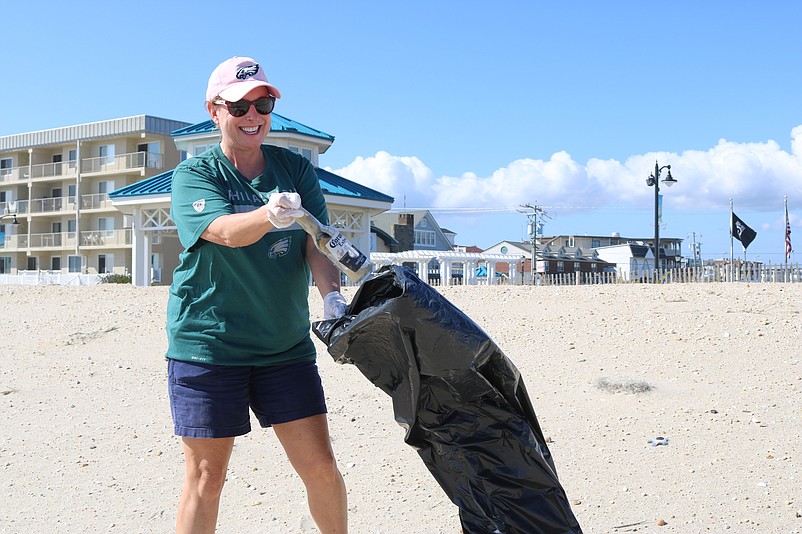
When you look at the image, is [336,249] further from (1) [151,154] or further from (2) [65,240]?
(2) [65,240]

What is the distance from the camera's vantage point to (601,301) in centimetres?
1096

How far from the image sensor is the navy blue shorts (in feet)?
9.61

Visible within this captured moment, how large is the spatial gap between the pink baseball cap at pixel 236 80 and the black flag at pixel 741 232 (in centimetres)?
3776

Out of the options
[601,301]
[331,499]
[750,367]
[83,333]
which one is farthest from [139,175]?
[331,499]

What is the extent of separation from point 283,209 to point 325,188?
19.7 m

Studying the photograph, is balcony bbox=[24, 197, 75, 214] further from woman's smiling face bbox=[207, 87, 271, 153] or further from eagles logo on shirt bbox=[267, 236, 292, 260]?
eagles logo on shirt bbox=[267, 236, 292, 260]

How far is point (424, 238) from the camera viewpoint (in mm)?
64938

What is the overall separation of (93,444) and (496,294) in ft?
24.3

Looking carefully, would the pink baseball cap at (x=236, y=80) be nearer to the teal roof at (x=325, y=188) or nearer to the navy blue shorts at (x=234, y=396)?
the navy blue shorts at (x=234, y=396)

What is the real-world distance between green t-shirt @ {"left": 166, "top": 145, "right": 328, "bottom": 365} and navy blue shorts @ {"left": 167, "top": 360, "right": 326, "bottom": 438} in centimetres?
5

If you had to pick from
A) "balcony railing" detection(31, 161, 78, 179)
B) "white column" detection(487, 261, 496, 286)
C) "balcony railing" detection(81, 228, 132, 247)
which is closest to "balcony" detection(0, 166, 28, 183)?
"balcony railing" detection(31, 161, 78, 179)

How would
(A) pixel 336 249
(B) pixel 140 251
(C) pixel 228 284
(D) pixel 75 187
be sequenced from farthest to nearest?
1. (D) pixel 75 187
2. (B) pixel 140 251
3. (C) pixel 228 284
4. (A) pixel 336 249

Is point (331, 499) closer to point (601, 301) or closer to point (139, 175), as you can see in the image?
point (601, 301)

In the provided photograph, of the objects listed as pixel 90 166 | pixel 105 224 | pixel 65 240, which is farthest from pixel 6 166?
pixel 105 224
